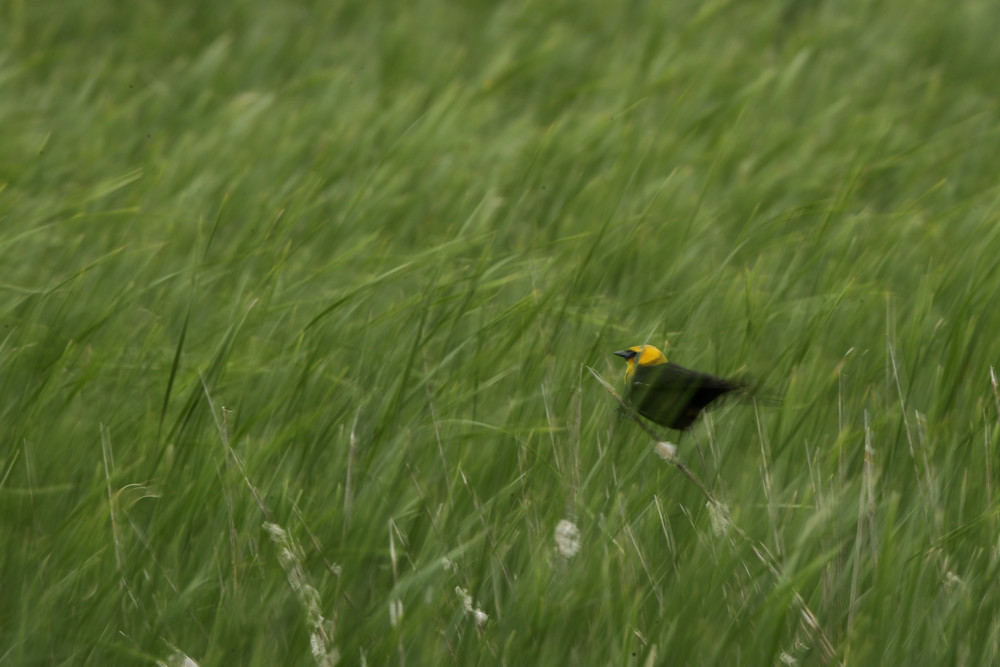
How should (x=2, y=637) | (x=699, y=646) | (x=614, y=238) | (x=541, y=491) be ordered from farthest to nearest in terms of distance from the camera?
→ (x=614, y=238), (x=541, y=491), (x=2, y=637), (x=699, y=646)

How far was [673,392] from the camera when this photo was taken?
2121mm

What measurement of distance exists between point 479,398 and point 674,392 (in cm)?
52

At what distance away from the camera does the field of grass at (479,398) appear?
1888 millimetres

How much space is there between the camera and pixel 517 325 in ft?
8.37

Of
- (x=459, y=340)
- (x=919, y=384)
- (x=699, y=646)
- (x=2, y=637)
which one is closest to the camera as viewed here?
(x=699, y=646)

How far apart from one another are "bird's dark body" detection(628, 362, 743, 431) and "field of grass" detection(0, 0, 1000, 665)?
79mm

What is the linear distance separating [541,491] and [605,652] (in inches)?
15.1

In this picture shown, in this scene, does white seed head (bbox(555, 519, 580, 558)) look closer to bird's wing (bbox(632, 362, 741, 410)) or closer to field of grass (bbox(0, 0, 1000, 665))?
field of grass (bbox(0, 0, 1000, 665))

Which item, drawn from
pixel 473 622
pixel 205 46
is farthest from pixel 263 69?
pixel 473 622

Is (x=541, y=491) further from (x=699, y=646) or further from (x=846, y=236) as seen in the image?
(x=846, y=236)

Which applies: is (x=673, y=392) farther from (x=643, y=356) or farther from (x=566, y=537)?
(x=566, y=537)

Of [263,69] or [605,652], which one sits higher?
[605,652]

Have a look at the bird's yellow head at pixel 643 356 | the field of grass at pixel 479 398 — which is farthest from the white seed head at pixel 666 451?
the bird's yellow head at pixel 643 356

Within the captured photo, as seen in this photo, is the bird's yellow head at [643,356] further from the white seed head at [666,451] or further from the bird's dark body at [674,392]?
the white seed head at [666,451]
